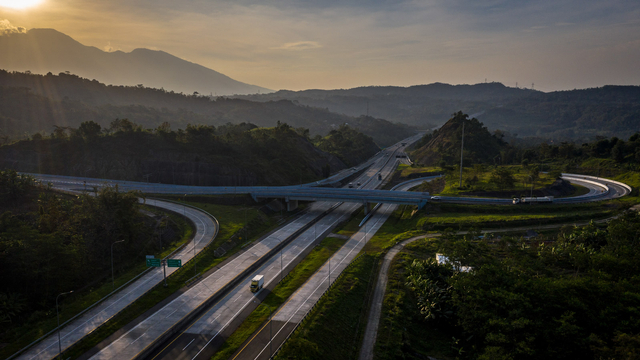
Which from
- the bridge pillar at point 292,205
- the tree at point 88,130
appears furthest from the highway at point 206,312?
the tree at point 88,130

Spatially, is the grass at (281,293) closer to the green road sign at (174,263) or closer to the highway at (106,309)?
the green road sign at (174,263)

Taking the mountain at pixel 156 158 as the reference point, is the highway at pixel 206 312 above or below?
below

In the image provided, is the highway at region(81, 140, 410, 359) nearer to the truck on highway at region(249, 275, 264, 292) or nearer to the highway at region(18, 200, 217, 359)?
the truck on highway at region(249, 275, 264, 292)

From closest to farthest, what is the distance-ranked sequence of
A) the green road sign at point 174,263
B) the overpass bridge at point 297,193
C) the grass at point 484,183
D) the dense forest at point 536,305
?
the dense forest at point 536,305
the green road sign at point 174,263
the overpass bridge at point 297,193
the grass at point 484,183

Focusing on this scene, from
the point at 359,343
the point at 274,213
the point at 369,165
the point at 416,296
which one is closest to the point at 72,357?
the point at 359,343

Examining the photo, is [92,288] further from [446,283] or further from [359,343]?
[446,283]

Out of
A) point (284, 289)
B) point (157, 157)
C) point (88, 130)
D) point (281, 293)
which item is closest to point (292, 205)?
point (284, 289)
